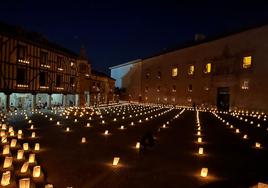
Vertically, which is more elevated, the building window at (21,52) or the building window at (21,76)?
the building window at (21,52)

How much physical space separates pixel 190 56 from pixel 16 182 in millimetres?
44387

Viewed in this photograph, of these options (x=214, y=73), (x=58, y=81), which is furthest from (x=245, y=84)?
(x=58, y=81)

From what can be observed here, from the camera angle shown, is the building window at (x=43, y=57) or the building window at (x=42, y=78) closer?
the building window at (x=43, y=57)

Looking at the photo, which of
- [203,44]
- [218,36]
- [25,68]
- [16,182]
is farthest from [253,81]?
[16,182]

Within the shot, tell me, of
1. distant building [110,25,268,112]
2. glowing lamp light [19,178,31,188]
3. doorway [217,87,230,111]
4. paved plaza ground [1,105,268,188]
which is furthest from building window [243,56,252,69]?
glowing lamp light [19,178,31,188]

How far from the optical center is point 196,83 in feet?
151

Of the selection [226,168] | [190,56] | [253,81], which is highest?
[190,56]

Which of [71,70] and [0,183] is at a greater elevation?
[71,70]

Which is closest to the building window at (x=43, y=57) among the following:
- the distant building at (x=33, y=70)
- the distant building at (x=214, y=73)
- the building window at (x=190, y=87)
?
the distant building at (x=33, y=70)

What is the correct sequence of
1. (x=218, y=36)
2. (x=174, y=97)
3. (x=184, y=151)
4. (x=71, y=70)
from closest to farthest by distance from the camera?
(x=184, y=151) < (x=71, y=70) < (x=218, y=36) < (x=174, y=97)

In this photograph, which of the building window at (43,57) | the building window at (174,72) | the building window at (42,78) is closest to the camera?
the building window at (43,57)

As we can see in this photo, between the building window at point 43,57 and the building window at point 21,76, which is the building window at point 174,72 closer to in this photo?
the building window at point 43,57

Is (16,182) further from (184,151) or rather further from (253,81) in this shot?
(253,81)

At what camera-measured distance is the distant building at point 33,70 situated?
24.7 metres
